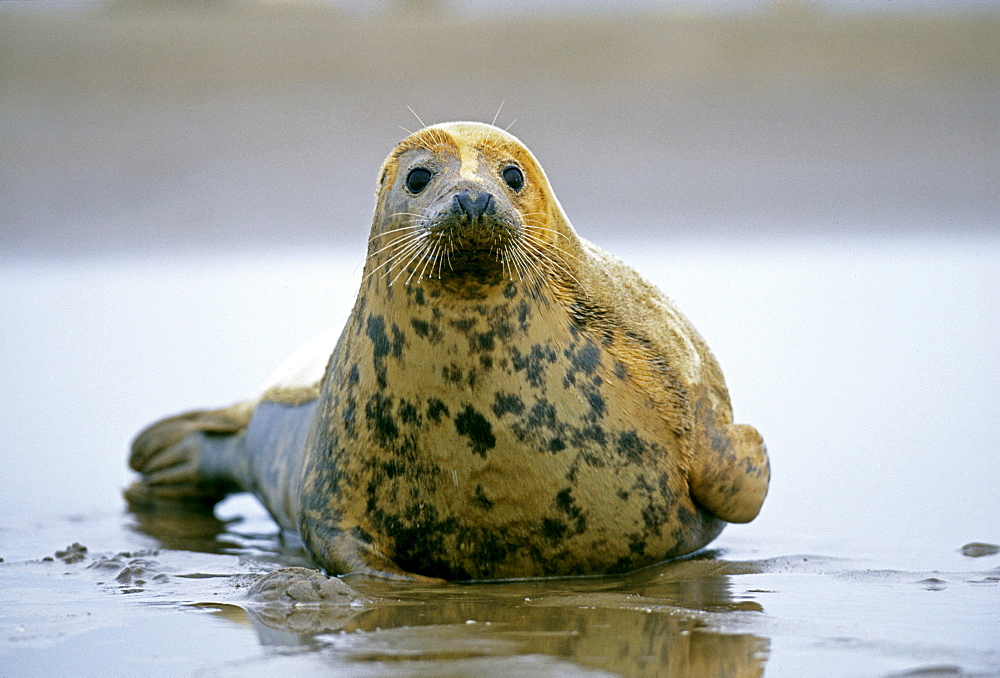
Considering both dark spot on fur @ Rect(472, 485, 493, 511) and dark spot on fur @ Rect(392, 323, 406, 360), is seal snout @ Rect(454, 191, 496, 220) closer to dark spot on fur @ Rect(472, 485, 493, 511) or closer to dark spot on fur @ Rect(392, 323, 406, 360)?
dark spot on fur @ Rect(392, 323, 406, 360)

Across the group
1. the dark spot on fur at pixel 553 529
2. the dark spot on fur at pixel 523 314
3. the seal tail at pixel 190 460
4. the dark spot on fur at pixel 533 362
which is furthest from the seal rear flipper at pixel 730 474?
the seal tail at pixel 190 460

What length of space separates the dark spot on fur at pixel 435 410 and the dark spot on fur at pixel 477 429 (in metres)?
0.04

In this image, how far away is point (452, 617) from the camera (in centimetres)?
358

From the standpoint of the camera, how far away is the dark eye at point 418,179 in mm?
4207

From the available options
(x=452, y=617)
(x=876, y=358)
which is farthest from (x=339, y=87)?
(x=452, y=617)

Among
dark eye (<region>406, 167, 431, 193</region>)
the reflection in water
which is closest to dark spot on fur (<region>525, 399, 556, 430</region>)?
the reflection in water

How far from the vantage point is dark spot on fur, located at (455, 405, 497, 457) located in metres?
4.13

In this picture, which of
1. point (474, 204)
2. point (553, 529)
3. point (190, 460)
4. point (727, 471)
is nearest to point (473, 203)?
point (474, 204)

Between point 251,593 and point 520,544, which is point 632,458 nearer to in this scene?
point 520,544

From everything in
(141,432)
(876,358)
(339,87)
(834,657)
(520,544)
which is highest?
(339,87)

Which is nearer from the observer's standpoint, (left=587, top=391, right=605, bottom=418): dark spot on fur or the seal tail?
(left=587, top=391, right=605, bottom=418): dark spot on fur

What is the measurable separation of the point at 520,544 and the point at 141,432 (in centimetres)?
304

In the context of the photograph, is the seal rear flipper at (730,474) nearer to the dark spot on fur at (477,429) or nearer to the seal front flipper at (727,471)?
the seal front flipper at (727,471)

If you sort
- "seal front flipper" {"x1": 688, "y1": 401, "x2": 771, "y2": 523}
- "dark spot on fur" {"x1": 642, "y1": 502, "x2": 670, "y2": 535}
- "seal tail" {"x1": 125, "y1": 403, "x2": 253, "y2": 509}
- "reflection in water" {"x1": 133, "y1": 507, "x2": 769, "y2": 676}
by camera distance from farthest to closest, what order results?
"seal tail" {"x1": 125, "y1": 403, "x2": 253, "y2": 509} → "seal front flipper" {"x1": 688, "y1": 401, "x2": 771, "y2": 523} → "dark spot on fur" {"x1": 642, "y1": 502, "x2": 670, "y2": 535} → "reflection in water" {"x1": 133, "y1": 507, "x2": 769, "y2": 676}
